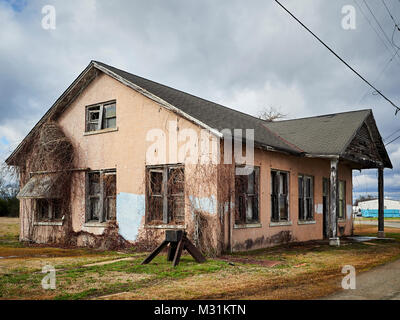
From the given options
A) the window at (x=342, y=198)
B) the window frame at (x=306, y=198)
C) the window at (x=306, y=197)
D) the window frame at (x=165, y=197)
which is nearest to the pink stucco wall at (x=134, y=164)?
the window frame at (x=165, y=197)

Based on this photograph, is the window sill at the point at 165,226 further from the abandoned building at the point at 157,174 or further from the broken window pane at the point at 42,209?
the broken window pane at the point at 42,209

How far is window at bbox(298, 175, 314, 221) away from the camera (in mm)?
17094

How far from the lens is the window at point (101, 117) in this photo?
15.2m

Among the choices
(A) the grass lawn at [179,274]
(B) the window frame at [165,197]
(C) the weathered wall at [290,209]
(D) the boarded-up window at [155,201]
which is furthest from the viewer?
(C) the weathered wall at [290,209]

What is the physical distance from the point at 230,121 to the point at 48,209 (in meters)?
8.08

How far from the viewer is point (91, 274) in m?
8.82

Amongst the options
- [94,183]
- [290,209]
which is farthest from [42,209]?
[290,209]

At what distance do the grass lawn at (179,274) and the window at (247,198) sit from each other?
1215mm

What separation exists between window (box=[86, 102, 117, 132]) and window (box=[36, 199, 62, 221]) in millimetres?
3254

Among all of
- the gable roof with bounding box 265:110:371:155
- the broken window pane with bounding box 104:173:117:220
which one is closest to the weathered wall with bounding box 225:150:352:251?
the gable roof with bounding box 265:110:371:155

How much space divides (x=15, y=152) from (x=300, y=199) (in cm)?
1196

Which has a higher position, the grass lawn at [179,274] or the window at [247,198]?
the window at [247,198]

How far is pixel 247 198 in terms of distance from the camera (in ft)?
45.7
